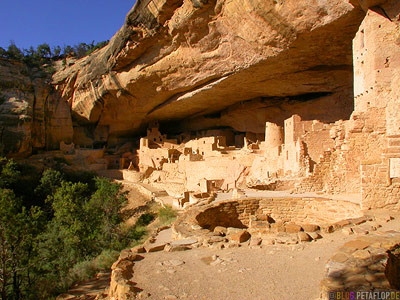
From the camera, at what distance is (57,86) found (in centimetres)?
2522

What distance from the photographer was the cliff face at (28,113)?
74.0ft

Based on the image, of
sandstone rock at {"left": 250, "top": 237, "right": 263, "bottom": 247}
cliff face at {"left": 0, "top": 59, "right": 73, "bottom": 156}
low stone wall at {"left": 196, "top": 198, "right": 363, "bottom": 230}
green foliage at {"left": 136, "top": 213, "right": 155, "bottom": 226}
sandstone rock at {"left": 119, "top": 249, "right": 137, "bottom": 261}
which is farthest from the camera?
cliff face at {"left": 0, "top": 59, "right": 73, "bottom": 156}

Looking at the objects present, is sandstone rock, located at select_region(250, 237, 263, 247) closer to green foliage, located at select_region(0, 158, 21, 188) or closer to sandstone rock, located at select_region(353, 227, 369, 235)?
sandstone rock, located at select_region(353, 227, 369, 235)

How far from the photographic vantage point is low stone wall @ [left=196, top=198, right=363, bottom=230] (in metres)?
6.68

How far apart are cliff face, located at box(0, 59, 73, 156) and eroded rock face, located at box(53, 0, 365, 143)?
1.47 m

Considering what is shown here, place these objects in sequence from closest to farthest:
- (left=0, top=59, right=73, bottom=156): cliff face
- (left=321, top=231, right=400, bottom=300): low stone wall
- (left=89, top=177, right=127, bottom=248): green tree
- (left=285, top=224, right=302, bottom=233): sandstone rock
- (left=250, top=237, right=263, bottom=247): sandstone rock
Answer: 1. (left=321, top=231, right=400, bottom=300): low stone wall
2. (left=250, top=237, right=263, bottom=247): sandstone rock
3. (left=285, top=224, right=302, bottom=233): sandstone rock
4. (left=89, top=177, right=127, bottom=248): green tree
5. (left=0, top=59, right=73, bottom=156): cliff face

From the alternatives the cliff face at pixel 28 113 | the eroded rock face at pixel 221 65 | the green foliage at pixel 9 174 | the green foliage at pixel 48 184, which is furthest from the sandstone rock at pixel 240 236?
the cliff face at pixel 28 113

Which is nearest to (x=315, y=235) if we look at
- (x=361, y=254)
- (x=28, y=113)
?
(x=361, y=254)

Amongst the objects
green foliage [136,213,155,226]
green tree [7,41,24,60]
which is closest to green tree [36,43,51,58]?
green tree [7,41,24,60]

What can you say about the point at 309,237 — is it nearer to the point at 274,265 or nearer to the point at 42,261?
the point at 274,265

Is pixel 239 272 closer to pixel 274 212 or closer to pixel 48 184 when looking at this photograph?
pixel 274 212

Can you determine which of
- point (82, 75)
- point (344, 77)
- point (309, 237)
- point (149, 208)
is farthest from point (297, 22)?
point (82, 75)

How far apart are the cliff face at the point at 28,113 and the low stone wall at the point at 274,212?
21.1 m

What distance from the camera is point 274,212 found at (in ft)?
23.7
